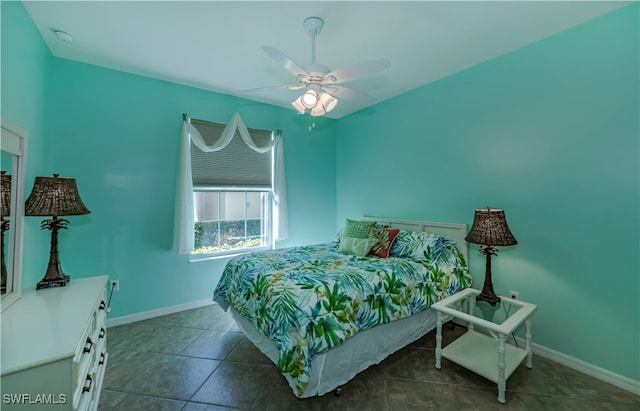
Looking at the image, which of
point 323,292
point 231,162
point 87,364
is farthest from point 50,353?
point 231,162

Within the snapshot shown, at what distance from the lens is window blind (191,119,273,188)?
319 cm

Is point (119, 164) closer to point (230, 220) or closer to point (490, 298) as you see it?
point (230, 220)

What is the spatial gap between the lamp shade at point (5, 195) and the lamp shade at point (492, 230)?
3.07 m

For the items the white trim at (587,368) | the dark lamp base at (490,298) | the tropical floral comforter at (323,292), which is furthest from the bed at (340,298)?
the white trim at (587,368)

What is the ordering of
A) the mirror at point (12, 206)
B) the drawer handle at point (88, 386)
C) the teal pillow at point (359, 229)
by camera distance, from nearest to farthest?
the drawer handle at point (88, 386) → the mirror at point (12, 206) → the teal pillow at point (359, 229)

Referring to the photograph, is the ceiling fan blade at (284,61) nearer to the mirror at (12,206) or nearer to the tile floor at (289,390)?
the mirror at (12,206)

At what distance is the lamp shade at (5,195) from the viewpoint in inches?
57.4

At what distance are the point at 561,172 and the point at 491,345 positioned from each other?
1.51 meters

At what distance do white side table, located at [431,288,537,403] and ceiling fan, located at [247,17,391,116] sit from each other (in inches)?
70.9

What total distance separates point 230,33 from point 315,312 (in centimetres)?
223

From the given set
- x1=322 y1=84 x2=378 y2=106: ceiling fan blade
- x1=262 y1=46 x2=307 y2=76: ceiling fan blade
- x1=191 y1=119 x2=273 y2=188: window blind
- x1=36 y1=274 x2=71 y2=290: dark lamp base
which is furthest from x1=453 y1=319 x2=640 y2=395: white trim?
x1=36 y1=274 x2=71 y2=290: dark lamp base

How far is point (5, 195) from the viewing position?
4.91 feet

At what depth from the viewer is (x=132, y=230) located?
282 centimetres

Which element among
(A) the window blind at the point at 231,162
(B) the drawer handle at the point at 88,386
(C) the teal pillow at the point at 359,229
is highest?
(A) the window blind at the point at 231,162
